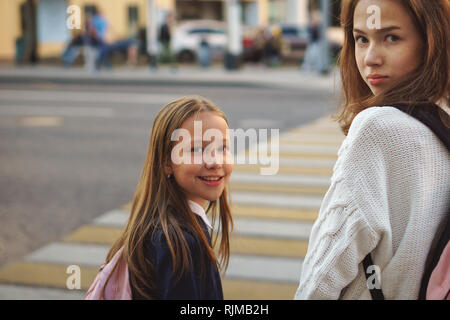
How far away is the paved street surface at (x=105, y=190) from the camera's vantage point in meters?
3.90

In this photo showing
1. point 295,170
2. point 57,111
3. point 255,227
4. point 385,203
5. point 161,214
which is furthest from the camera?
point 57,111

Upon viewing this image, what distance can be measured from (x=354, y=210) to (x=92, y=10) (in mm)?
26142

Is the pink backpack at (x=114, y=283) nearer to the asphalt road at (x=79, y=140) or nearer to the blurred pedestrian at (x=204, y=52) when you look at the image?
the asphalt road at (x=79, y=140)

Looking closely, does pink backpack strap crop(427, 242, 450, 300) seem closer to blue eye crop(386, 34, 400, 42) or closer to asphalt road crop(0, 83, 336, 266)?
blue eye crop(386, 34, 400, 42)

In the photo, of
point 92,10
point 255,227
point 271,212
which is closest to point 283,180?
point 271,212

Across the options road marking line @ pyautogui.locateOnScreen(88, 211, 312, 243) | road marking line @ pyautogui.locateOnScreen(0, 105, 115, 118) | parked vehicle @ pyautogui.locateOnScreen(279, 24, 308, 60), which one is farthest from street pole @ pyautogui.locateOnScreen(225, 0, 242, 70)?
road marking line @ pyautogui.locateOnScreen(88, 211, 312, 243)

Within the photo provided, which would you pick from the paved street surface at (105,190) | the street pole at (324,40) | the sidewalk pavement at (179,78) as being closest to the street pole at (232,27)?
the sidewalk pavement at (179,78)

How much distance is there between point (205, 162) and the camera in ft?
5.17

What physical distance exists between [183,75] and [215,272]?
17.5 metres

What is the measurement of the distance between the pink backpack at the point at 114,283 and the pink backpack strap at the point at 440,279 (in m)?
0.71

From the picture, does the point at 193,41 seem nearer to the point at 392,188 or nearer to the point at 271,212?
the point at 271,212

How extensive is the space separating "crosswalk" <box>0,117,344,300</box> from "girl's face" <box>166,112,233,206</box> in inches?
77.0

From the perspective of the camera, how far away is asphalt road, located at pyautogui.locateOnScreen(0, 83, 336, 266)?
17.1 ft
